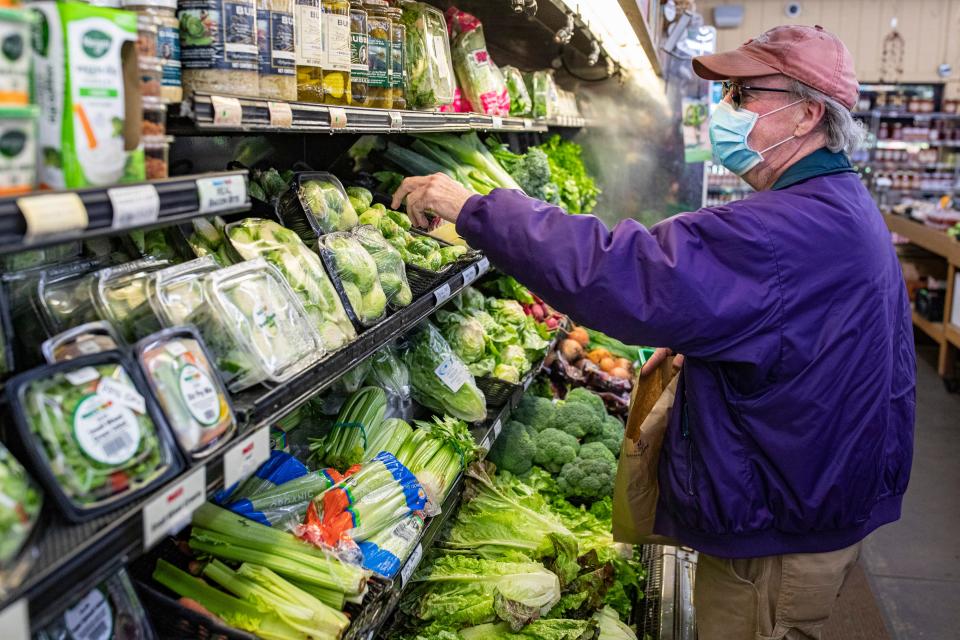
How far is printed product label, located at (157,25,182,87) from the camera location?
1.38m

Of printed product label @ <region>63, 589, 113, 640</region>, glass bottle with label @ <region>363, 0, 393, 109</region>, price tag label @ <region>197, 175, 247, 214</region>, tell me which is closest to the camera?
price tag label @ <region>197, 175, 247, 214</region>

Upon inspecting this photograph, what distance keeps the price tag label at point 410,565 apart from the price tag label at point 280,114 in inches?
39.8

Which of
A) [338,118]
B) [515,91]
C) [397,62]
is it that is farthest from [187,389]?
[515,91]

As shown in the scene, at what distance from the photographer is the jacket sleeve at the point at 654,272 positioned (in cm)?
194

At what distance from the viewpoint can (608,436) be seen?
3.88 meters

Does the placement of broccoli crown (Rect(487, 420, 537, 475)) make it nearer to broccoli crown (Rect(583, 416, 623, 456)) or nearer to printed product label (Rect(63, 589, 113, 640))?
broccoli crown (Rect(583, 416, 623, 456))

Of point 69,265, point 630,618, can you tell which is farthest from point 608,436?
point 69,265

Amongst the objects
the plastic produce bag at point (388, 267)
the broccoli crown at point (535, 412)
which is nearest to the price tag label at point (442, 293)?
the plastic produce bag at point (388, 267)

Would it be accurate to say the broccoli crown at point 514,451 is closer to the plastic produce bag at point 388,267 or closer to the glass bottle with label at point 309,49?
the plastic produce bag at point 388,267

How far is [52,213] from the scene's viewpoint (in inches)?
38.9

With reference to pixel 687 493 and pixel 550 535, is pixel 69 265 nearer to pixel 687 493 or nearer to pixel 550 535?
pixel 687 493

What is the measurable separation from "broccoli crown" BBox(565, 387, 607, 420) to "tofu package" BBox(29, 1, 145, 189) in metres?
2.93

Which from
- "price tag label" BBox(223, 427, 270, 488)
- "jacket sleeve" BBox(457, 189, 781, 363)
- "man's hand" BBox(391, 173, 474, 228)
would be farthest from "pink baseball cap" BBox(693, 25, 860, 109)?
"price tag label" BBox(223, 427, 270, 488)

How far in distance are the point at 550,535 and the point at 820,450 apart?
1.07m
